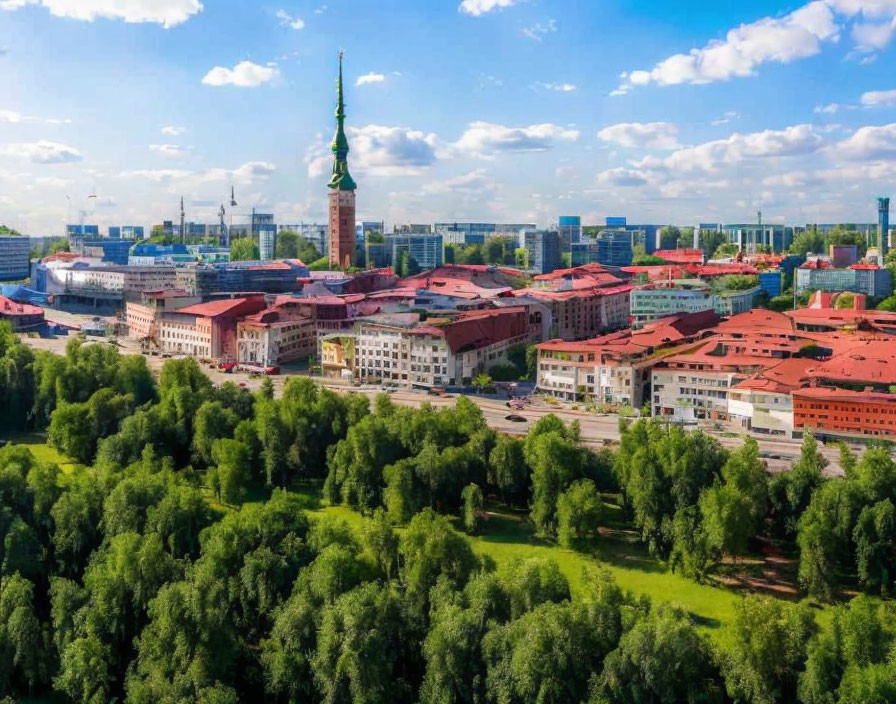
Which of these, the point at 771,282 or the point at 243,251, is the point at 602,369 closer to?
the point at 771,282

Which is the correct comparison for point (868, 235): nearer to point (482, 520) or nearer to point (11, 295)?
point (11, 295)

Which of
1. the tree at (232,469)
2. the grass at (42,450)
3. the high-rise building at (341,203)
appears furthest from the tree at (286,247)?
the tree at (232,469)

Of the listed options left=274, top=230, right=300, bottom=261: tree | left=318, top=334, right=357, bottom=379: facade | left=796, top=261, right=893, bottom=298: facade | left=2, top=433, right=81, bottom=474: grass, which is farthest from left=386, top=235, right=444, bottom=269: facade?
left=2, top=433, right=81, bottom=474: grass

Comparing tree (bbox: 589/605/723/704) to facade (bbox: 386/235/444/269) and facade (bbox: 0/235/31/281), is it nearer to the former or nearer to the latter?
facade (bbox: 386/235/444/269)

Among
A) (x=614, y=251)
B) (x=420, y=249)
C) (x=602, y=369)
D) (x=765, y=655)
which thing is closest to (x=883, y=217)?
(x=614, y=251)

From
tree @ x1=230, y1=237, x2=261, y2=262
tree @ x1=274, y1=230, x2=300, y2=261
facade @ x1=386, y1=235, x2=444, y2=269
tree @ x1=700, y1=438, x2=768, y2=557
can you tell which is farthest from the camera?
tree @ x1=274, y1=230, x2=300, y2=261

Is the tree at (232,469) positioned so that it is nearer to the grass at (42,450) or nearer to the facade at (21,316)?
the grass at (42,450)
